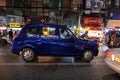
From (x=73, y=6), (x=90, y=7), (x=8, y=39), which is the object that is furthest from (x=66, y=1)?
(x=8, y=39)

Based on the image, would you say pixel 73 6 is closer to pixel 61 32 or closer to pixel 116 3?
pixel 116 3

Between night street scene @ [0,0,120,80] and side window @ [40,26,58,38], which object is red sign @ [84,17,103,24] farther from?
side window @ [40,26,58,38]

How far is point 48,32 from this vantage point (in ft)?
46.0

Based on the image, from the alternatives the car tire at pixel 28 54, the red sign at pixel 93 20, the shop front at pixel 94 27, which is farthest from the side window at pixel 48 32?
the red sign at pixel 93 20

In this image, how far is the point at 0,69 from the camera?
11.8 meters

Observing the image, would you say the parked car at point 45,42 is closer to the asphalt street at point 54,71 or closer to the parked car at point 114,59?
the asphalt street at point 54,71

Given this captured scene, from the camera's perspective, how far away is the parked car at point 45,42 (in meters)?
13.9

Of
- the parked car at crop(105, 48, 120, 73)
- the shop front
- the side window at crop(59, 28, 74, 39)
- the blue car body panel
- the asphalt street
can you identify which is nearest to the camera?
the parked car at crop(105, 48, 120, 73)

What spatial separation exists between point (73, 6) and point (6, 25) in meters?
12.7

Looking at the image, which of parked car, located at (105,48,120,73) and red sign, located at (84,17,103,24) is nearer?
parked car, located at (105,48,120,73)

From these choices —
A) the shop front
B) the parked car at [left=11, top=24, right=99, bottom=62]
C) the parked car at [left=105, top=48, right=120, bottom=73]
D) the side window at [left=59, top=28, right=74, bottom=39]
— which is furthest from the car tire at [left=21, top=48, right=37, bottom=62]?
the shop front

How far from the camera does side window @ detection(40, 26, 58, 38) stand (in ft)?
45.8

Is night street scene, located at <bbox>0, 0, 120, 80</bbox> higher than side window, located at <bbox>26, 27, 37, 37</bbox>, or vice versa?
side window, located at <bbox>26, 27, 37, 37</bbox>

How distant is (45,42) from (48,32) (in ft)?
1.52
